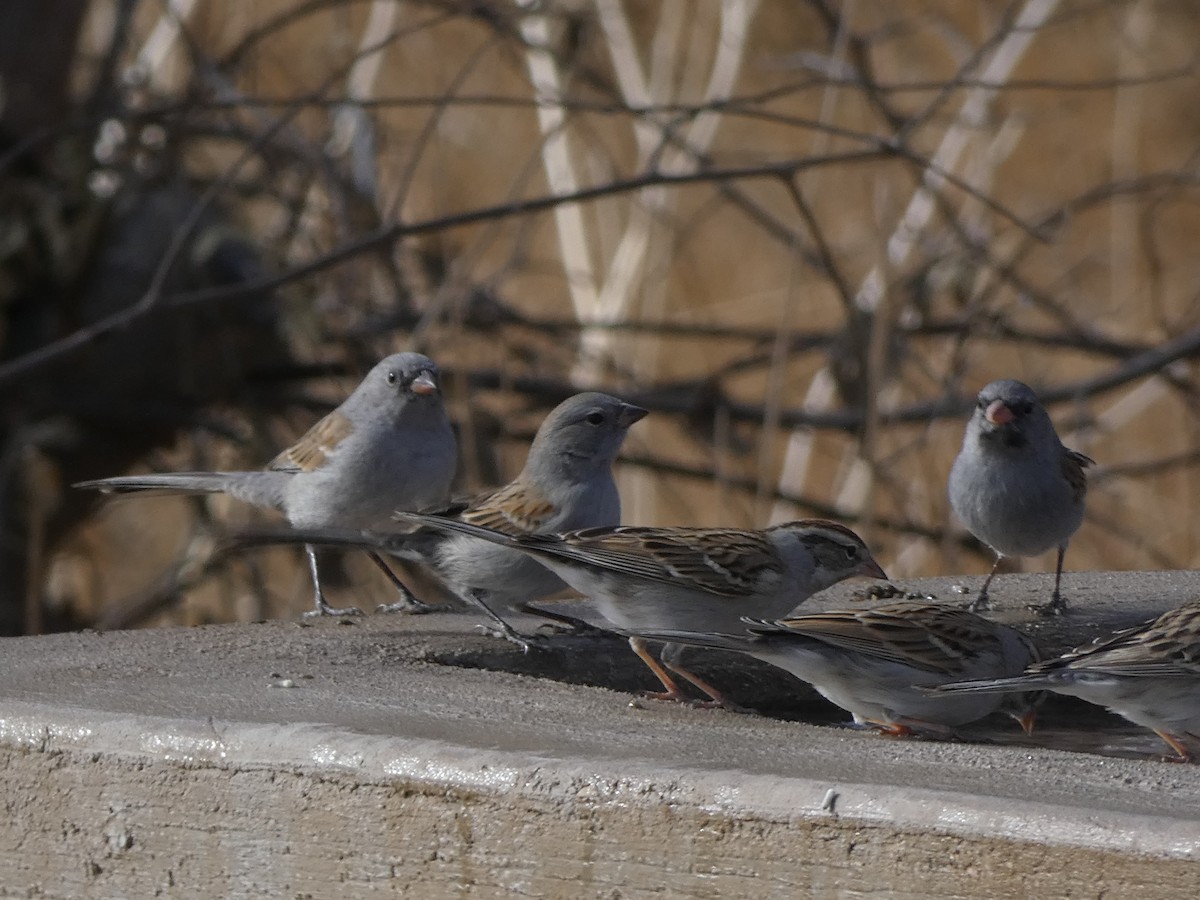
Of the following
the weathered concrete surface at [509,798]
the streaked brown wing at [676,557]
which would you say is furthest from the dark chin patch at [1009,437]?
the weathered concrete surface at [509,798]

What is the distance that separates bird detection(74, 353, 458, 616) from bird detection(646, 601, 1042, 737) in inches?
48.4

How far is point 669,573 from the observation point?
353 cm

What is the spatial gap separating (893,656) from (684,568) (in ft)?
1.57

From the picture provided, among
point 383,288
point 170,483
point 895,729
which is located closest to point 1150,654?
point 895,729

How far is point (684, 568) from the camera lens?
354cm

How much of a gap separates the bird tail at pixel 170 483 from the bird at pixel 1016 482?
1.98 meters

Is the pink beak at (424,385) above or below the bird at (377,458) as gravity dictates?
above

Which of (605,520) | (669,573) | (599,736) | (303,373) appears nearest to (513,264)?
(303,373)

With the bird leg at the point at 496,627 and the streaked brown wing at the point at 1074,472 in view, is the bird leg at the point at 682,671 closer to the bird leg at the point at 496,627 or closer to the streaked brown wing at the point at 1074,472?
the bird leg at the point at 496,627

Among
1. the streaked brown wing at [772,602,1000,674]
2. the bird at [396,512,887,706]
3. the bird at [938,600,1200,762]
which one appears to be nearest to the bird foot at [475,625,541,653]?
the bird at [396,512,887,706]

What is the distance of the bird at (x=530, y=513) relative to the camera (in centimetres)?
383

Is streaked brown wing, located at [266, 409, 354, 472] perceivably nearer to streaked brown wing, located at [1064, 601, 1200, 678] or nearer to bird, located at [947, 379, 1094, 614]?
bird, located at [947, 379, 1094, 614]

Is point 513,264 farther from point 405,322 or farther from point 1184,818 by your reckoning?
point 1184,818

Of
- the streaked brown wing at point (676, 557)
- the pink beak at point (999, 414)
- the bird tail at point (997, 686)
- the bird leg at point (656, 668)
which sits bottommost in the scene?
the bird leg at point (656, 668)
